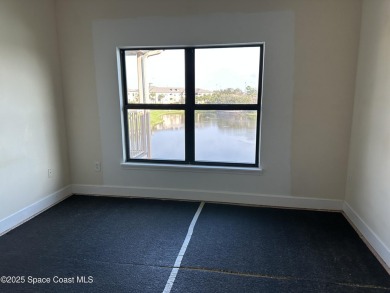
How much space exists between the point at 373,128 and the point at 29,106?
3.59 m

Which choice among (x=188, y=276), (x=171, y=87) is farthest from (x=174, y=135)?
(x=188, y=276)

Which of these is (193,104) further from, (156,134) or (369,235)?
(369,235)

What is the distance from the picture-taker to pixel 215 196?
136 inches

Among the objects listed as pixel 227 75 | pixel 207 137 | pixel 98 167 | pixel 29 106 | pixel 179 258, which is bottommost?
pixel 179 258

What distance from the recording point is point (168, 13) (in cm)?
317

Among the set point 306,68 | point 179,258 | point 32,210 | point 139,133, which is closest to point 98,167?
point 139,133

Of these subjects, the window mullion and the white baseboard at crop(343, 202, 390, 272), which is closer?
the white baseboard at crop(343, 202, 390, 272)

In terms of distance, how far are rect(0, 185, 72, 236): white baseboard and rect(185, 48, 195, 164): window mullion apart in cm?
174

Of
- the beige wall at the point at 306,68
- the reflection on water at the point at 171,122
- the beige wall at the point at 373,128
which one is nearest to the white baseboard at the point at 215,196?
the beige wall at the point at 306,68

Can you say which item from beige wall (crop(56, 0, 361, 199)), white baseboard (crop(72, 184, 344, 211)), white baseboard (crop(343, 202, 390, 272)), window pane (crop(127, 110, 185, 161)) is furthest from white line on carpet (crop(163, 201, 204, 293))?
white baseboard (crop(343, 202, 390, 272))

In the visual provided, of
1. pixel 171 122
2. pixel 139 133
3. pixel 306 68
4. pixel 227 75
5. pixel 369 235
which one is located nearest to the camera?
pixel 369 235

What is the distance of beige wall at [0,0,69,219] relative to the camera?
275 cm

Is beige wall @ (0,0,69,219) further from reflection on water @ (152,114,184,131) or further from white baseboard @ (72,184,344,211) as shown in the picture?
reflection on water @ (152,114,184,131)

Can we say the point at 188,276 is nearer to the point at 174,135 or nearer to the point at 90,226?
the point at 90,226
